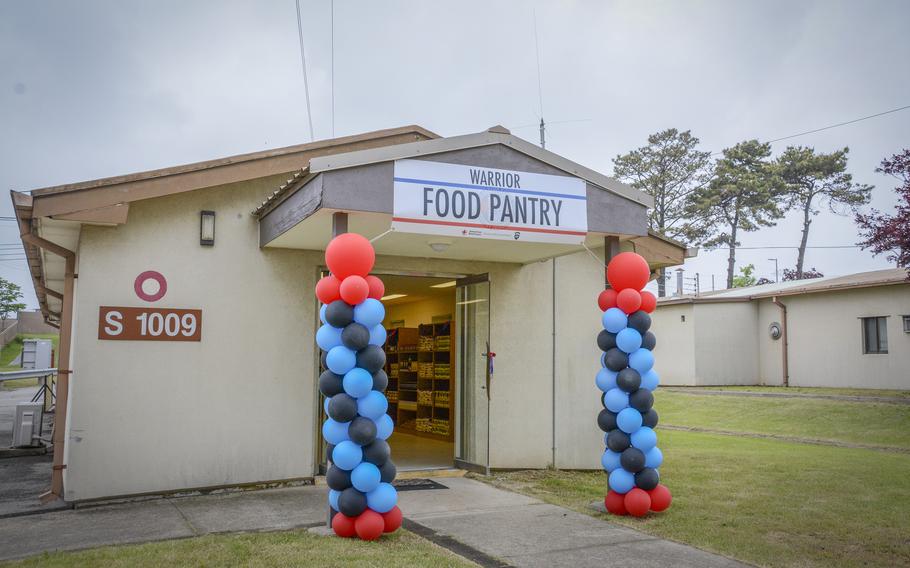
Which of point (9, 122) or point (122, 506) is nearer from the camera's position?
point (122, 506)

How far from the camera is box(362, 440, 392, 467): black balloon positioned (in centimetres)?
576

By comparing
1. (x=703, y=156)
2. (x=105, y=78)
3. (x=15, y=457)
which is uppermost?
(x=703, y=156)

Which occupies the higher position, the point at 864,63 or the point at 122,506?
the point at 864,63

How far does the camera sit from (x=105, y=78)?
20656 millimetres

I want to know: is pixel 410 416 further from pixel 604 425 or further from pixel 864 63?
pixel 864 63

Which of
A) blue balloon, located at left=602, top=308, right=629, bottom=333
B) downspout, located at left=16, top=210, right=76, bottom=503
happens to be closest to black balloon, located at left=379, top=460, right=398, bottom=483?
blue balloon, located at left=602, top=308, right=629, bottom=333

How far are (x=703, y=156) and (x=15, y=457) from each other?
35914 mm

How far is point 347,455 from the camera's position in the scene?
5633mm

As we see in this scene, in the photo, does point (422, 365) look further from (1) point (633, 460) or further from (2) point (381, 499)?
(2) point (381, 499)

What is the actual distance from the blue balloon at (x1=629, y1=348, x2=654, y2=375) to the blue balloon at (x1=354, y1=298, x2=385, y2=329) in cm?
267

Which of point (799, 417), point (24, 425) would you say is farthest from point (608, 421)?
point (799, 417)

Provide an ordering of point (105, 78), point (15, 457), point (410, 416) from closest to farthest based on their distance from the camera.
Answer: point (15, 457), point (410, 416), point (105, 78)

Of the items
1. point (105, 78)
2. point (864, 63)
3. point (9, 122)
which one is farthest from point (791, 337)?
point (9, 122)

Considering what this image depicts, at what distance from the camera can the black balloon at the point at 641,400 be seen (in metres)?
6.87
